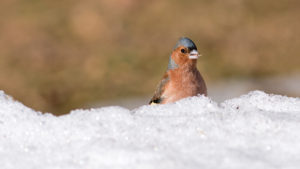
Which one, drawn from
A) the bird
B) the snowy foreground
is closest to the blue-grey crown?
the bird

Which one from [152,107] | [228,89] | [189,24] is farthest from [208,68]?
[152,107]

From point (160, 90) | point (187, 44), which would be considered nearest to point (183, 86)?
point (160, 90)

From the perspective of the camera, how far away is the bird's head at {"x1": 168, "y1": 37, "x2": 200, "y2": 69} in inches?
181

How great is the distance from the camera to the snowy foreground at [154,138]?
2.63m

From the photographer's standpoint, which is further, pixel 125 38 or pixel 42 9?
pixel 42 9

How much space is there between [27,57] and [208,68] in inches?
142

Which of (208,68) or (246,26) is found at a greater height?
(246,26)

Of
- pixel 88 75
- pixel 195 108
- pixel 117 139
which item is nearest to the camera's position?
pixel 117 139

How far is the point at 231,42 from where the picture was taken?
37.6 feet

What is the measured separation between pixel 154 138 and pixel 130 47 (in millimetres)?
8347

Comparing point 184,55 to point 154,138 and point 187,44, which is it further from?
point 154,138

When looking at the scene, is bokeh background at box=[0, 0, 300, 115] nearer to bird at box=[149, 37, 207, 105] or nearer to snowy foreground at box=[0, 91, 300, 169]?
bird at box=[149, 37, 207, 105]

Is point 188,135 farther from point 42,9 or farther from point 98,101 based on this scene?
point 42,9

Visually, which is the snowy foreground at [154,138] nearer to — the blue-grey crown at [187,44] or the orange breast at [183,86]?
the orange breast at [183,86]
